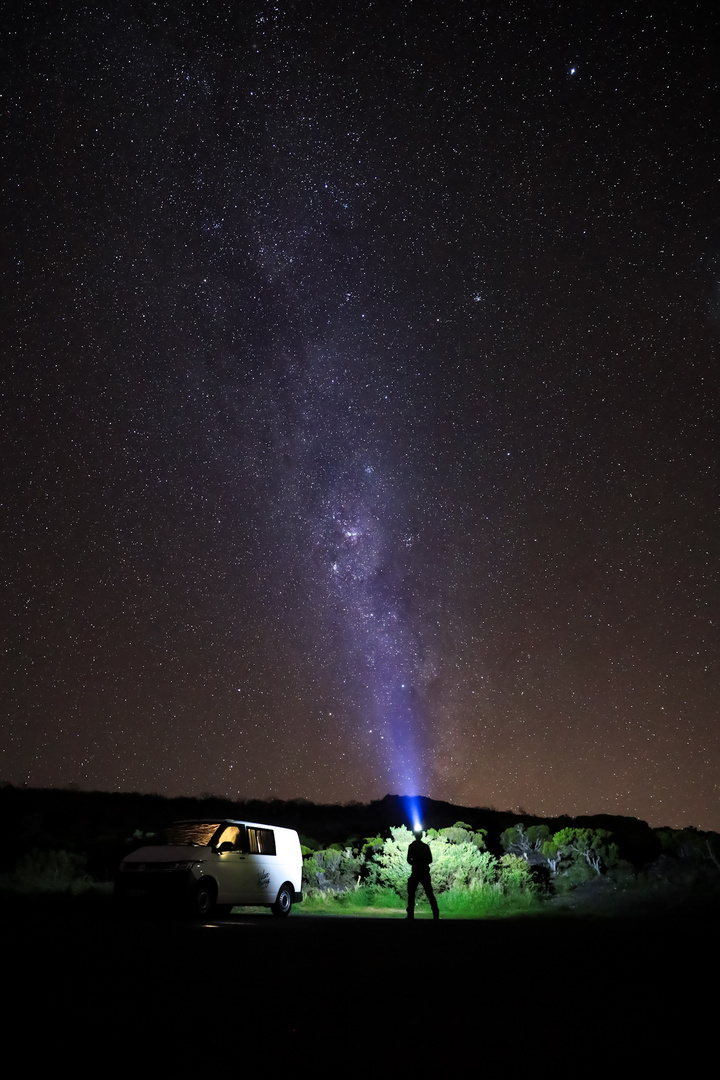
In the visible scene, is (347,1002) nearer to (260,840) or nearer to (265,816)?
(260,840)

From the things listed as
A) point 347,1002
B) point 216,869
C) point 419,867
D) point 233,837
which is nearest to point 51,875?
point 233,837

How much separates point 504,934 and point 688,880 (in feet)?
35.6

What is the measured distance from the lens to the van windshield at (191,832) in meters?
16.8

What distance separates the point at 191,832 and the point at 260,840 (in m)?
1.30

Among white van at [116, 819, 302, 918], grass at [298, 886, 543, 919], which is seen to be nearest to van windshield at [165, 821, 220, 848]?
white van at [116, 819, 302, 918]

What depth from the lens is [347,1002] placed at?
6418mm

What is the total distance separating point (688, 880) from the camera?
71.9ft

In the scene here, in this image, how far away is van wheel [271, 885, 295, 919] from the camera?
17.6 m

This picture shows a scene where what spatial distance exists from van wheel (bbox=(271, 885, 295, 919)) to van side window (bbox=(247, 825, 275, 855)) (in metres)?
0.74

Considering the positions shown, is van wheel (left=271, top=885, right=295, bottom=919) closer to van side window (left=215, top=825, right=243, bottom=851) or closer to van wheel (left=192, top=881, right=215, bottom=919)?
van side window (left=215, top=825, right=243, bottom=851)

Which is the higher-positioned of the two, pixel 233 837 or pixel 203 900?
pixel 233 837

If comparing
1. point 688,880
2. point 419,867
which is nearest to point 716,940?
point 419,867

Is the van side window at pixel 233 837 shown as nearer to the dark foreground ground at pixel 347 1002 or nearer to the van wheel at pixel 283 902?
the van wheel at pixel 283 902

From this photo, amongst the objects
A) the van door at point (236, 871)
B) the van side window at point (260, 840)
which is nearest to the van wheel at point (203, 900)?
the van door at point (236, 871)
